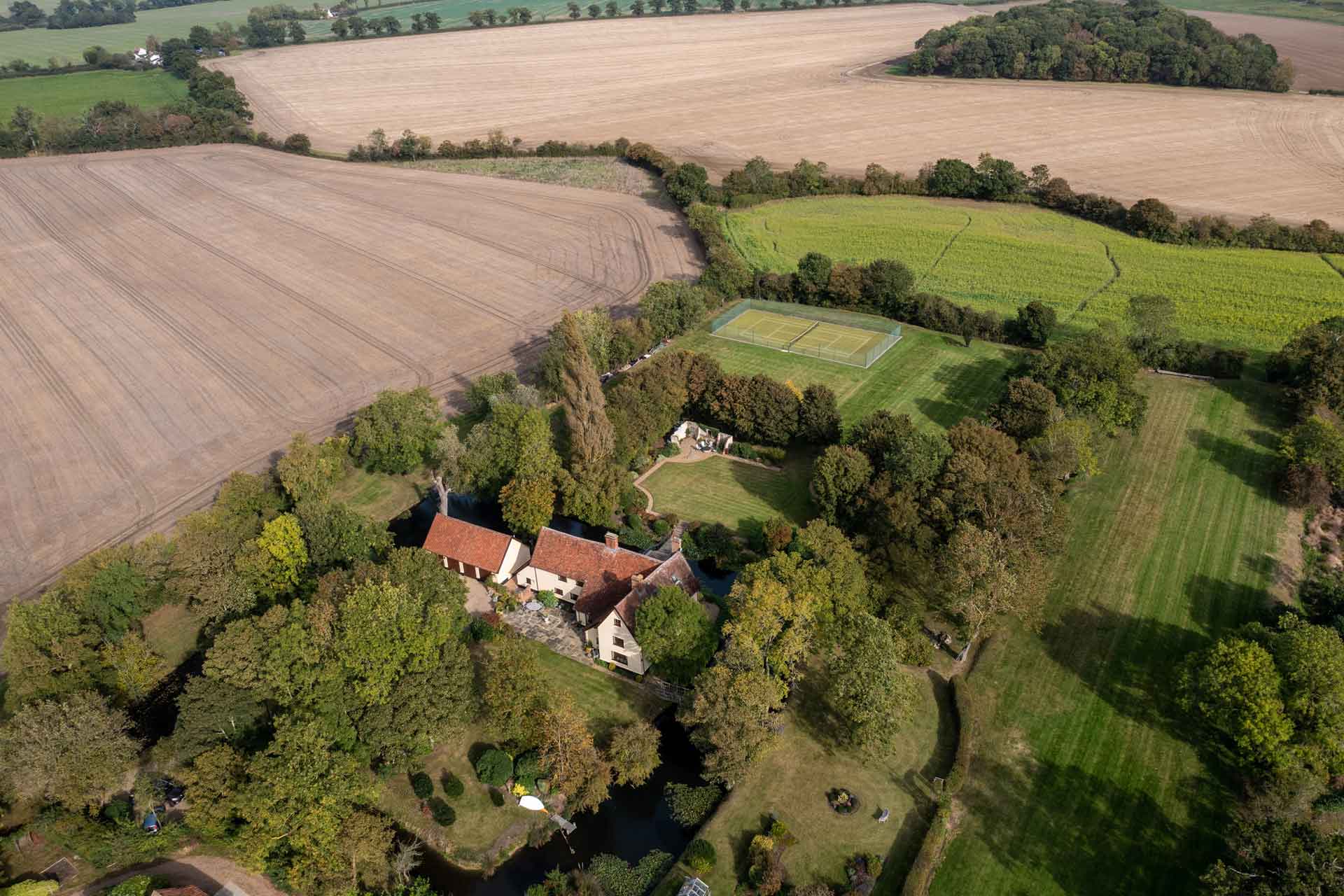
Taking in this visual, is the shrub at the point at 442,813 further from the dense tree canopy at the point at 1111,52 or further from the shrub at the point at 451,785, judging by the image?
the dense tree canopy at the point at 1111,52

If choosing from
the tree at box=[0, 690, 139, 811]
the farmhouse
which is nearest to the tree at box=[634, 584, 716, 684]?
the farmhouse

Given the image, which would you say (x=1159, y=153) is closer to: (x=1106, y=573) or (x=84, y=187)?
(x=1106, y=573)

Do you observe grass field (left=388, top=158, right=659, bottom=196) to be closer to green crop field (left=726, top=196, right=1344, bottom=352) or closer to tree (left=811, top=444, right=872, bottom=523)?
green crop field (left=726, top=196, right=1344, bottom=352)

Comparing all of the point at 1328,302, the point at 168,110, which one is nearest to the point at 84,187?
the point at 168,110

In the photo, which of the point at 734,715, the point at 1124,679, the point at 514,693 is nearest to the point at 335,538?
the point at 514,693

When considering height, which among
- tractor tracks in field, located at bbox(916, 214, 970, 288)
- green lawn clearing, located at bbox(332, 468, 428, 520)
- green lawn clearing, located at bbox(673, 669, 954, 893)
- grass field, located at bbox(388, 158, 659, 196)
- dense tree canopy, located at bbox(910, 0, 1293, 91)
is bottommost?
green lawn clearing, located at bbox(673, 669, 954, 893)
